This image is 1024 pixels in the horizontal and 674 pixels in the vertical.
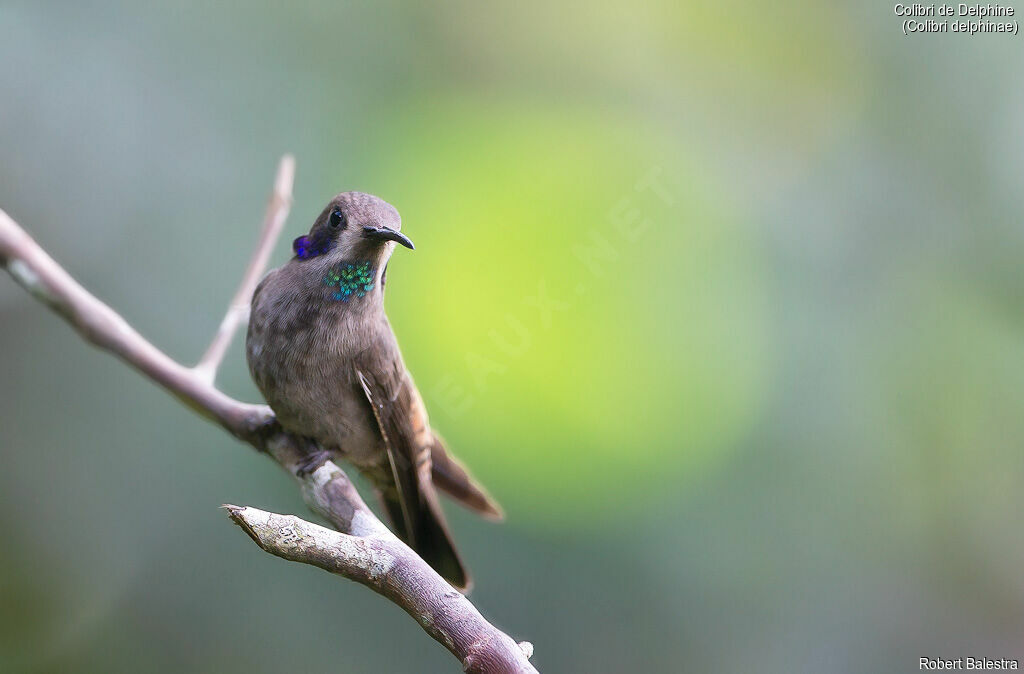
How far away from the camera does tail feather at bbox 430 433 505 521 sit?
2361 millimetres

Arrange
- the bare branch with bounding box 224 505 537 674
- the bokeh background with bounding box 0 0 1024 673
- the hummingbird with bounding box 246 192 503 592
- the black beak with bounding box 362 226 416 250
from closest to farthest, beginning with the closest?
the bare branch with bounding box 224 505 537 674
the black beak with bounding box 362 226 416 250
the hummingbird with bounding box 246 192 503 592
the bokeh background with bounding box 0 0 1024 673

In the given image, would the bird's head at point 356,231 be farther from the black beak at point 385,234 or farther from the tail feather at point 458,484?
the tail feather at point 458,484

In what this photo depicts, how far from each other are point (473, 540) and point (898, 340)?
1791mm

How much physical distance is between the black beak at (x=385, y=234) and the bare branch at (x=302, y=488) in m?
0.49

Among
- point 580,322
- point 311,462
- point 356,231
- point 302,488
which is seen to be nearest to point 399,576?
point 302,488

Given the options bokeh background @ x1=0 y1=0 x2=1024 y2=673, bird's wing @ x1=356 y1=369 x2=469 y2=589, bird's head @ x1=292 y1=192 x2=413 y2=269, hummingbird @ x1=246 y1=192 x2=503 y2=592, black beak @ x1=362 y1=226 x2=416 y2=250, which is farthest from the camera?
bokeh background @ x1=0 y1=0 x2=1024 y2=673

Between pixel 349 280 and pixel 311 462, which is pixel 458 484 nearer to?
pixel 311 462

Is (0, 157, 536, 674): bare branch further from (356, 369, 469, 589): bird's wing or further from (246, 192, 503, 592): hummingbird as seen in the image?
(356, 369, 469, 589): bird's wing

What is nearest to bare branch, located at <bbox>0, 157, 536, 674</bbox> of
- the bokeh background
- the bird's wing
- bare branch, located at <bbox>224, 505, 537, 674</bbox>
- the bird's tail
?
bare branch, located at <bbox>224, 505, 537, 674</bbox>

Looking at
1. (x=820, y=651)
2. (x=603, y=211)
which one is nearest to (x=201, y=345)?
(x=603, y=211)

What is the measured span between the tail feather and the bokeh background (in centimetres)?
51

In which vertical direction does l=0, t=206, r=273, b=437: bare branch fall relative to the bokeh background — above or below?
below

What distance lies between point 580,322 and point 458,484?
35.0 inches

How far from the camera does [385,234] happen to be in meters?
1.94
